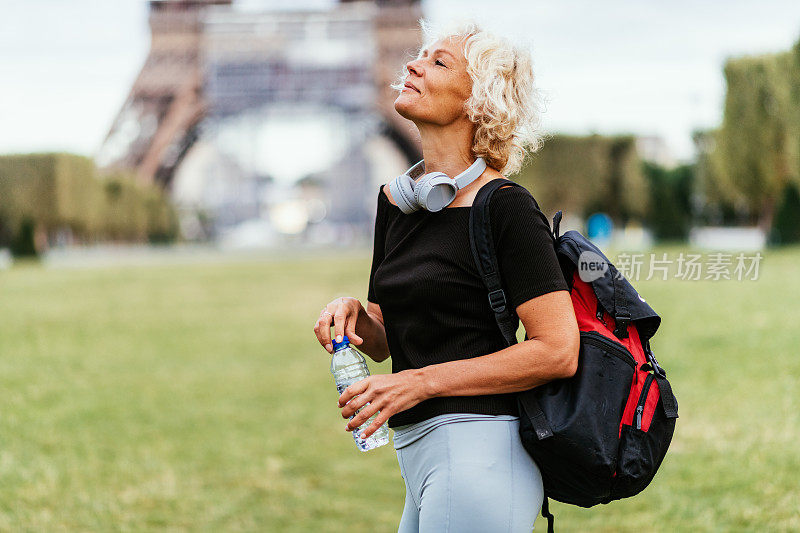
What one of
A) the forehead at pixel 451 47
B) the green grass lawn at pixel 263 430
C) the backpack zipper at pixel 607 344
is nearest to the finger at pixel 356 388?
the backpack zipper at pixel 607 344

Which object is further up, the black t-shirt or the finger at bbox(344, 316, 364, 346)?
the black t-shirt

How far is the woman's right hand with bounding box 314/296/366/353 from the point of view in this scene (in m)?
1.80

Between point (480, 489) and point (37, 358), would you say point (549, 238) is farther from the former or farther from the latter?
point (37, 358)

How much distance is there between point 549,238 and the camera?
5.25ft

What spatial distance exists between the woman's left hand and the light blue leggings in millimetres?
82

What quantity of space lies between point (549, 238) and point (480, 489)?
46 cm

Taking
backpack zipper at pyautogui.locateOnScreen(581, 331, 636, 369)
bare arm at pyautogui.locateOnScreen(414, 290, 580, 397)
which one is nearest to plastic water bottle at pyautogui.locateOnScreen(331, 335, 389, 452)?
bare arm at pyautogui.locateOnScreen(414, 290, 580, 397)

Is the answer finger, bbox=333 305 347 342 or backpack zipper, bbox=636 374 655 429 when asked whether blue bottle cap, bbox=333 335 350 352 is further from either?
backpack zipper, bbox=636 374 655 429

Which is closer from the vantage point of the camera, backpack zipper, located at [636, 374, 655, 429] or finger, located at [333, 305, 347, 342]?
backpack zipper, located at [636, 374, 655, 429]

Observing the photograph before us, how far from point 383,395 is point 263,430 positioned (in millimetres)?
5333

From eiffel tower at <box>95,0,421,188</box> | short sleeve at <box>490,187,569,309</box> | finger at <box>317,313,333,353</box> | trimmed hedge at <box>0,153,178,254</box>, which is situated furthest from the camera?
eiffel tower at <box>95,0,421,188</box>

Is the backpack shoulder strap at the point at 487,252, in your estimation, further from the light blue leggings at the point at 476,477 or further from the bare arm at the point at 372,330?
the bare arm at the point at 372,330

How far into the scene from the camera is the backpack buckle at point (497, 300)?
161cm

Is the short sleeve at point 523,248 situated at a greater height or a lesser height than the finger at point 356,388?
greater
